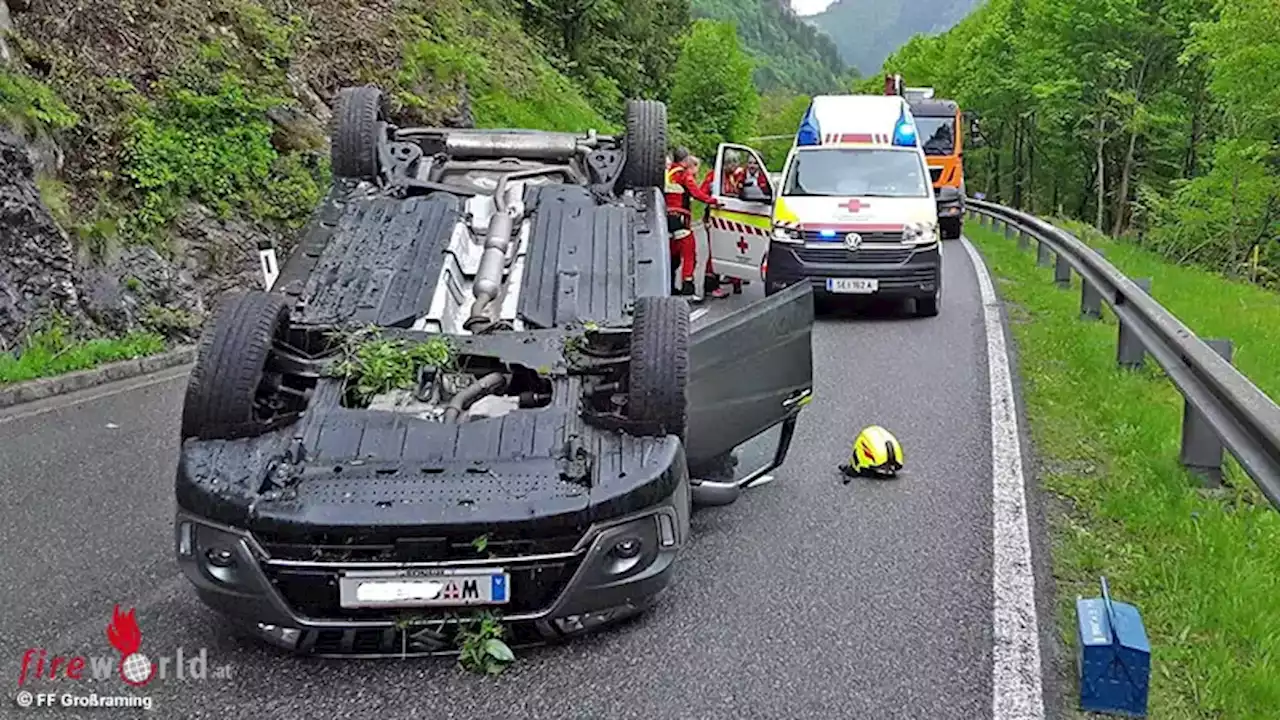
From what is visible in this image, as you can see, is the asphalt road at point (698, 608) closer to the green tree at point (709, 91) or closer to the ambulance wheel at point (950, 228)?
the ambulance wheel at point (950, 228)

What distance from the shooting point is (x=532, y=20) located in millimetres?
30453

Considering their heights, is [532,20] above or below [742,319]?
above

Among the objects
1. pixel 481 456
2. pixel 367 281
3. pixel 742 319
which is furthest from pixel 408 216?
pixel 481 456

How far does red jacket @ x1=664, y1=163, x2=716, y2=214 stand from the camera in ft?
40.7

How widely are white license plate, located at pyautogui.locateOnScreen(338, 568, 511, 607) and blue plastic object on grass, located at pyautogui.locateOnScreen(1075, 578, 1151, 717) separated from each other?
188cm

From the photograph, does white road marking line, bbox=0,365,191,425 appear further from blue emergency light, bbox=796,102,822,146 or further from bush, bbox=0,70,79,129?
blue emergency light, bbox=796,102,822,146

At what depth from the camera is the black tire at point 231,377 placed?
4.52 m

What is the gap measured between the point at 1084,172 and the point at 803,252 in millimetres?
36811

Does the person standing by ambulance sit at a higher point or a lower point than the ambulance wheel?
higher

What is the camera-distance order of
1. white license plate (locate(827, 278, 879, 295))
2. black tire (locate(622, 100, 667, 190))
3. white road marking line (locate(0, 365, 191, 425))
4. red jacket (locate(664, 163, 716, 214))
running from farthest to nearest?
red jacket (locate(664, 163, 716, 214)) → white license plate (locate(827, 278, 879, 295)) → white road marking line (locate(0, 365, 191, 425)) → black tire (locate(622, 100, 667, 190))

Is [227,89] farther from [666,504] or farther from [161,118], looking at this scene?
[666,504]

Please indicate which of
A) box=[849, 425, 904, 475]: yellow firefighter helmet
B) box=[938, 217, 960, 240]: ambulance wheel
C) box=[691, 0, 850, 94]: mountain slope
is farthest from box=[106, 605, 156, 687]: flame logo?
box=[691, 0, 850, 94]: mountain slope

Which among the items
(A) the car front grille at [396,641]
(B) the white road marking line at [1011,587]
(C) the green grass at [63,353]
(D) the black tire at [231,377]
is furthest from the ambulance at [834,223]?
A: (A) the car front grille at [396,641]

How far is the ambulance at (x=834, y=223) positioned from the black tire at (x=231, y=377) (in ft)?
26.1
